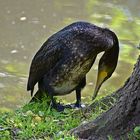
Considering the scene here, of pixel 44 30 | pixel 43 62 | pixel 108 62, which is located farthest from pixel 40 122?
pixel 44 30

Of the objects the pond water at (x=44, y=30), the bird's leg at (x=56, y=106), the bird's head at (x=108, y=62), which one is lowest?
the pond water at (x=44, y=30)

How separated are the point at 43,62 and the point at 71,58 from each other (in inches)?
14.9

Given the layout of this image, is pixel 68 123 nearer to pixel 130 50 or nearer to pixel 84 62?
pixel 84 62

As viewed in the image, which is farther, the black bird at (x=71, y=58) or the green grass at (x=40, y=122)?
the black bird at (x=71, y=58)

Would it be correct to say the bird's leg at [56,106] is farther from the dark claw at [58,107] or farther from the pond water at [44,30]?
the pond water at [44,30]

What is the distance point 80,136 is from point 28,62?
19.4ft

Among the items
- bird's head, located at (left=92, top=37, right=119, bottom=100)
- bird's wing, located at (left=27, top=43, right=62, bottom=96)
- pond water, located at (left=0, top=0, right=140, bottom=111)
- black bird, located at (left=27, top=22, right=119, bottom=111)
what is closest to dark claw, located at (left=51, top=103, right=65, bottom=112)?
black bird, located at (left=27, top=22, right=119, bottom=111)

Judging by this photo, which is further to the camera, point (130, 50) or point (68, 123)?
point (130, 50)

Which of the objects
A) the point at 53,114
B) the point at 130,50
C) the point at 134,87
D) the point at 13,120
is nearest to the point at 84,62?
the point at 53,114

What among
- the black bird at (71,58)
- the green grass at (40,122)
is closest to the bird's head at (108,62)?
the black bird at (71,58)

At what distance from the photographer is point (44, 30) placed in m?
11.8

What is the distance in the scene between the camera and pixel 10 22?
480 inches

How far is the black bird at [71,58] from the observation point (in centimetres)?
556

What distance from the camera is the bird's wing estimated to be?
18.8 feet
